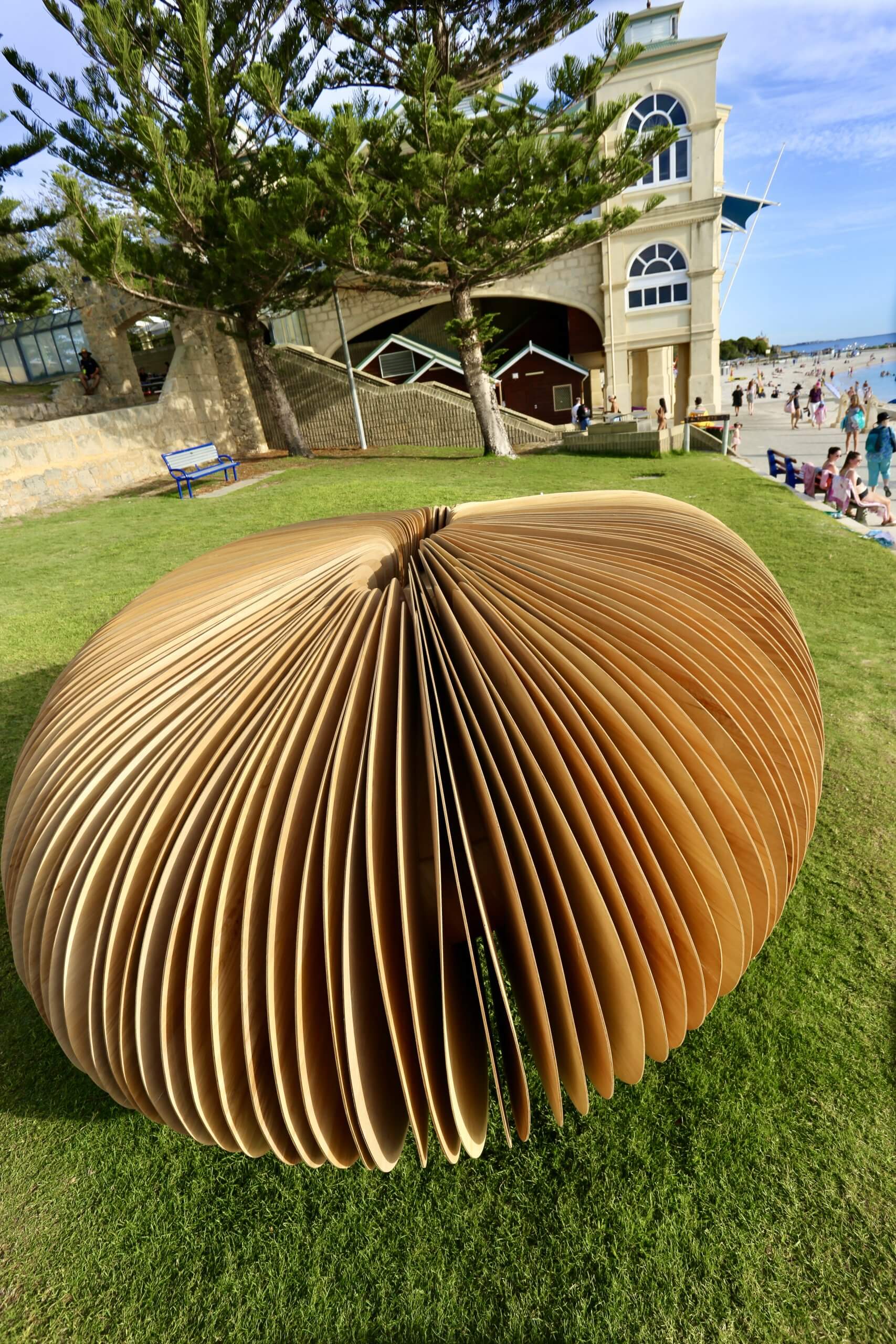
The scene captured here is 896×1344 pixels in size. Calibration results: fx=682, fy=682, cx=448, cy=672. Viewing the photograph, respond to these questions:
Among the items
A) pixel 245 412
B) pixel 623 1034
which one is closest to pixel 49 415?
pixel 245 412

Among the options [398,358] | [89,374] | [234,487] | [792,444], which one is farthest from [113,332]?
[792,444]

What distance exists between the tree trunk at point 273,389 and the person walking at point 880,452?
1240cm

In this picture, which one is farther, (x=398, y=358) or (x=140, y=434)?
(x=398, y=358)

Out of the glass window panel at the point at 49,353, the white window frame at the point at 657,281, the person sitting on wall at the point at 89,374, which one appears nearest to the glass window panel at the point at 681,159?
the white window frame at the point at 657,281

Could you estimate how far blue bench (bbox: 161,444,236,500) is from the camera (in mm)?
12391

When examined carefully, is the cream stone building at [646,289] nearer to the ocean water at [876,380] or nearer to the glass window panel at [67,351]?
the glass window panel at [67,351]

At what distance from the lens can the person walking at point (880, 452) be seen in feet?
37.2

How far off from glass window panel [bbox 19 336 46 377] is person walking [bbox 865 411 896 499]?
94.7 feet

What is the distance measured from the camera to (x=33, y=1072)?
2.37 m

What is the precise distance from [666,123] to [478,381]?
1447cm

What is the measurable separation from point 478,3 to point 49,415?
14760 millimetres

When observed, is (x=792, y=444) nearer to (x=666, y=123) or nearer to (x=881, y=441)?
(x=881, y=441)

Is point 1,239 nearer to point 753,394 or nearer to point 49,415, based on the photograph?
point 49,415

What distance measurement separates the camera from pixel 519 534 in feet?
8.82
